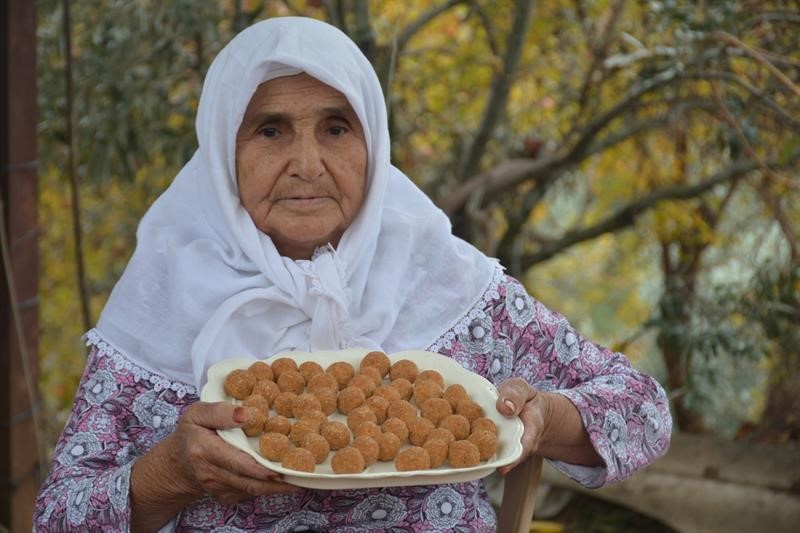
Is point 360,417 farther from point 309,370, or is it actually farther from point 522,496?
point 522,496

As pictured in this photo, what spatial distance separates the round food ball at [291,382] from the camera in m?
1.86

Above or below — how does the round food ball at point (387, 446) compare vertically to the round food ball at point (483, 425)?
below

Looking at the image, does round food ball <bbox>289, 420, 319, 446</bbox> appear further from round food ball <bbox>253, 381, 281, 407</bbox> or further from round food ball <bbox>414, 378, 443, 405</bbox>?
round food ball <bbox>414, 378, 443, 405</bbox>

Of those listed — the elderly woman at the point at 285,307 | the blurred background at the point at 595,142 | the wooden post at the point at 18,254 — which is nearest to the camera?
the elderly woman at the point at 285,307

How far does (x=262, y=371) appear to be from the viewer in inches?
73.7

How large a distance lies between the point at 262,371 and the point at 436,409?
0.94 ft

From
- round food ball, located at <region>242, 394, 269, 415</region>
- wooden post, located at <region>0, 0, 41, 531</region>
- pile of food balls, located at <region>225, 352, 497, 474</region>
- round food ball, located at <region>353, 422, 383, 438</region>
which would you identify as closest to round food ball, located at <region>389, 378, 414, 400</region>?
pile of food balls, located at <region>225, 352, 497, 474</region>

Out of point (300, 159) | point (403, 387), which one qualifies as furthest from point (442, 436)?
point (300, 159)

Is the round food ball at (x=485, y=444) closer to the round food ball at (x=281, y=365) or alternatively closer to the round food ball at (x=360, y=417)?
the round food ball at (x=360, y=417)

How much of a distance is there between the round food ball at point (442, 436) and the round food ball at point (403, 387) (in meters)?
0.13

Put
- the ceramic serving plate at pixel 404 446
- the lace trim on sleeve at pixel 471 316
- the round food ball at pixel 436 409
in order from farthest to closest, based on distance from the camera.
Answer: the lace trim on sleeve at pixel 471 316 < the round food ball at pixel 436 409 < the ceramic serving plate at pixel 404 446

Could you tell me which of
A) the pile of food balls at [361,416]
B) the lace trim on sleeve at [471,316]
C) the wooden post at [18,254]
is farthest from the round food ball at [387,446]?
Result: the wooden post at [18,254]

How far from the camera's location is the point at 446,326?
211 centimetres

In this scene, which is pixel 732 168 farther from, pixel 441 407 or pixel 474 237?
pixel 441 407
